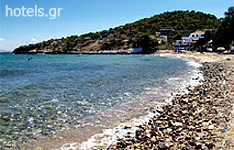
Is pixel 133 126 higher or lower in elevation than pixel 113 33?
lower

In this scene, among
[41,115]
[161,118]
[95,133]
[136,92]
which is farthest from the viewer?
[136,92]

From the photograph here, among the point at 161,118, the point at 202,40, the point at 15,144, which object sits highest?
the point at 202,40

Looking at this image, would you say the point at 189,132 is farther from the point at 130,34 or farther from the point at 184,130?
the point at 130,34

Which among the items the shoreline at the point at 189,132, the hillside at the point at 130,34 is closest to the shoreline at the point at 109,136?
the shoreline at the point at 189,132

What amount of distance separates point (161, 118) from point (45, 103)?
20.5 feet

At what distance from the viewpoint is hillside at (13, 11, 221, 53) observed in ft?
430

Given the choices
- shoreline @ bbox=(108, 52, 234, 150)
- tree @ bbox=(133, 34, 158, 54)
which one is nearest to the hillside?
tree @ bbox=(133, 34, 158, 54)

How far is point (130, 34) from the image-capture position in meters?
140

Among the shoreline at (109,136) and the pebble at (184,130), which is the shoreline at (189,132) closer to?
the pebble at (184,130)

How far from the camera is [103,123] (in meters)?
7.84

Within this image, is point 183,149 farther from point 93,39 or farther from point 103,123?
point 93,39

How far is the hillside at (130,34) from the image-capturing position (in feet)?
430

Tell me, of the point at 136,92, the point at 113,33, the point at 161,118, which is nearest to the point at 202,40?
the point at 136,92

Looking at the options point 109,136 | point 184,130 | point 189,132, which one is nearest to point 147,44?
point 109,136
